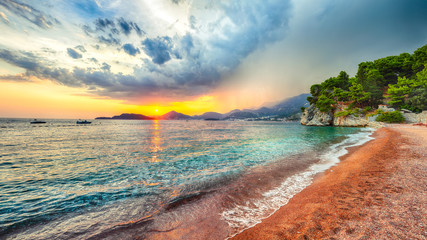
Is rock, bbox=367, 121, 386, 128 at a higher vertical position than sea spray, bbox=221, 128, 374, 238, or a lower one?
lower

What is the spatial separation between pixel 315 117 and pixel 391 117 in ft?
99.7

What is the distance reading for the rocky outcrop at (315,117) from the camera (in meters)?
71.5

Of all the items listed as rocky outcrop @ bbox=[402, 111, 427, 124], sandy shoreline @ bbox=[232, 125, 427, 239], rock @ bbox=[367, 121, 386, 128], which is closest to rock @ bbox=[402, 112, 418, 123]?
rocky outcrop @ bbox=[402, 111, 427, 124]

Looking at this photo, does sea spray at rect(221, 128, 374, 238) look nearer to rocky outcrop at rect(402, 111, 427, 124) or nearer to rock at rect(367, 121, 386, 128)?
rock at rect(367, 121, 386, 128)

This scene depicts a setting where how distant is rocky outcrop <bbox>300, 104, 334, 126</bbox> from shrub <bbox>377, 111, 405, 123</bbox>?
20.6m

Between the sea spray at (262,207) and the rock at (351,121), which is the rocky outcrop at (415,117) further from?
the sea spray at (262,207)

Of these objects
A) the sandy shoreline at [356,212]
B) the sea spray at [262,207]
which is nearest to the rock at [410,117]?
the sandy shoreline at [356,212]

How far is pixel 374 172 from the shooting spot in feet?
26.0

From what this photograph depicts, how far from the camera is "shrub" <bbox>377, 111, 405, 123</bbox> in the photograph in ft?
152

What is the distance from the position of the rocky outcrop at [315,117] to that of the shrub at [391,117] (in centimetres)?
2064

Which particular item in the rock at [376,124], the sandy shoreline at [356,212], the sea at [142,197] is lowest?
the rock at [376,124]

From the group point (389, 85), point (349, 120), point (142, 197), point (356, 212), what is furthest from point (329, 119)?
point (142, 197)

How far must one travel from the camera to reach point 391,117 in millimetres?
47469

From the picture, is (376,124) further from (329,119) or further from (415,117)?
(329,119)
